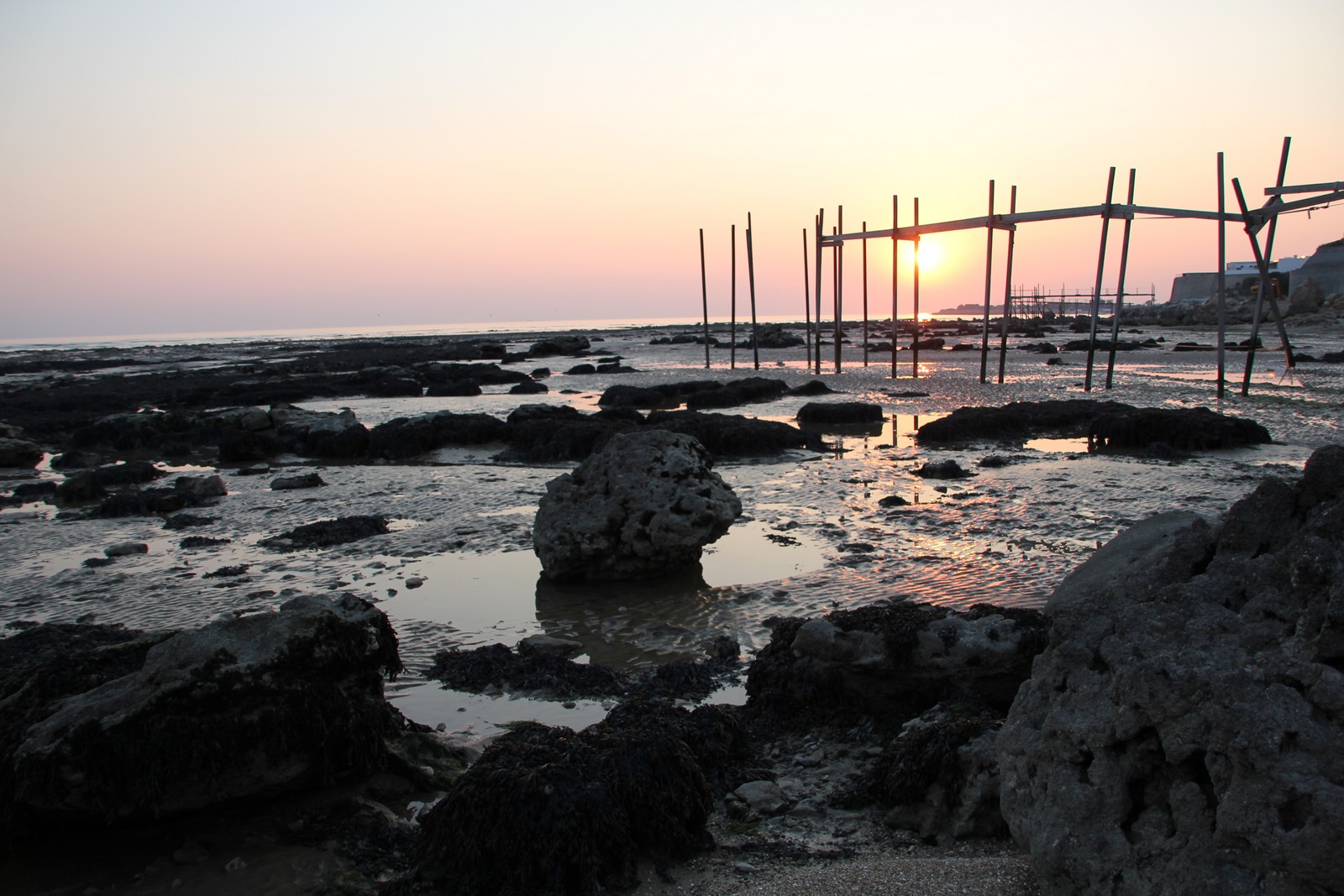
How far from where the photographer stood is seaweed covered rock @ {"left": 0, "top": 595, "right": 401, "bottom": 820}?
Result: 3742mm

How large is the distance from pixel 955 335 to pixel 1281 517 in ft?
217

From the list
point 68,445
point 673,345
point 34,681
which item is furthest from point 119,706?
point 673,345

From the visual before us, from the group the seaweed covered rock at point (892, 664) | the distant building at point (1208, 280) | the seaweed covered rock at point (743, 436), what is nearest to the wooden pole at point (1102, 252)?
the seaweed covered rock at point (743, 436)

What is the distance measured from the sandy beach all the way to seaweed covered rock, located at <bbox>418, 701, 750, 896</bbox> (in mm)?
167

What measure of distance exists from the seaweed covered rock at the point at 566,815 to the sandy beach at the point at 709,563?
167mm

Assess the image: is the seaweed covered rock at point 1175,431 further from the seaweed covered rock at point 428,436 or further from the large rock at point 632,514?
the seaweed covered rock at point 428,436

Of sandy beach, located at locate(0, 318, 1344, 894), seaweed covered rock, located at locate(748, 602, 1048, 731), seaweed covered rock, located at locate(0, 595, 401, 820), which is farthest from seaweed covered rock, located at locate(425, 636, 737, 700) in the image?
seaweed covered rock, located at locate(0, 595, 401, 820)

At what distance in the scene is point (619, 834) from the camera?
3.49 meters

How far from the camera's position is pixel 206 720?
3.92 m

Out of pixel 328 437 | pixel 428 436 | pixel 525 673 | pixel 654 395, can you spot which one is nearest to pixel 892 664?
pixel 525 673

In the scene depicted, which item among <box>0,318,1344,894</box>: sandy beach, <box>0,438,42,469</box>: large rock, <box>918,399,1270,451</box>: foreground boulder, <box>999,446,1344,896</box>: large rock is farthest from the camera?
<box>0,438,42,469</box>: large rock

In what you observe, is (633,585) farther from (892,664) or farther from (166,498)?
(166,498)

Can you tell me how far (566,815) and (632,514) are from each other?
465cm

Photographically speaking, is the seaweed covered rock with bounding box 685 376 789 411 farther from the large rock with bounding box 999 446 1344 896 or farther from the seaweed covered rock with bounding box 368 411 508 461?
the large rock with bounding box 999 446 1344 896
